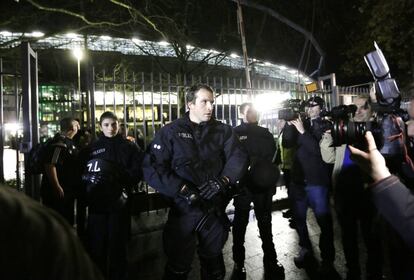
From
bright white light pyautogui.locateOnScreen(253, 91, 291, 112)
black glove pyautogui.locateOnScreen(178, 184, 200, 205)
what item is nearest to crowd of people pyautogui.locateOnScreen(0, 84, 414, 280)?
black glove pyautogui.locateOnScreen(178, 184, 200, 205)

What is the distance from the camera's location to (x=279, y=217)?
653 centimetres

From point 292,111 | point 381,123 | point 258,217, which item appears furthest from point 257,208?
point 381,123

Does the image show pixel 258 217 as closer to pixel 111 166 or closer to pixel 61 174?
pixel 111 166

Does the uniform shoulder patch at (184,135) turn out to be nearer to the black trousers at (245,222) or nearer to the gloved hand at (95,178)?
the gloved hand at (95,178)

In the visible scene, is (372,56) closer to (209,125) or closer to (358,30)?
(209,125)

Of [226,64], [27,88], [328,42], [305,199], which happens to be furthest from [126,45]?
[305,199]

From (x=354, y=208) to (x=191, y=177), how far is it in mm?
1843

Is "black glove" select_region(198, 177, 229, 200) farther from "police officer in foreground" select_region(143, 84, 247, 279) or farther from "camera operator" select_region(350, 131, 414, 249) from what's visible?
"camera operator" select_region(350, 131, 414, 249)

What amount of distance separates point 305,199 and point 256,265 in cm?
105

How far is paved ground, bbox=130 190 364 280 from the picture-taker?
418 centimetres

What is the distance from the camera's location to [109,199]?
3654 mm

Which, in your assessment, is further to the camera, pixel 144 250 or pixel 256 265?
pixel 144 250

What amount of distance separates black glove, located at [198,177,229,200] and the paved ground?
1.63 m

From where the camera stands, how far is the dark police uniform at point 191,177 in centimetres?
301
